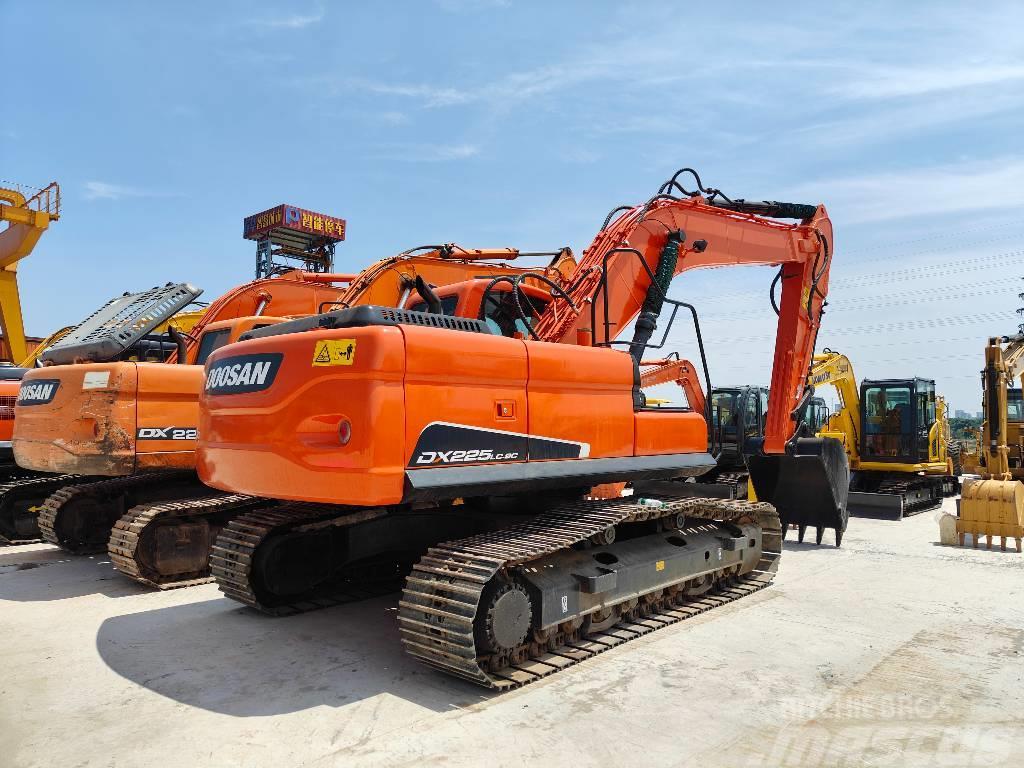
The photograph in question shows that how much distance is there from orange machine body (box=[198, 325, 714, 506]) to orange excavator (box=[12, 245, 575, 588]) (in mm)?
2220

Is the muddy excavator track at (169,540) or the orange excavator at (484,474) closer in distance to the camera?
the orange excavator at (484,474)

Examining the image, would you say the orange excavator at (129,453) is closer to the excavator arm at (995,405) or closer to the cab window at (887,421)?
the excavator arm at (995,405)

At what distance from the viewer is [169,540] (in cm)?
719

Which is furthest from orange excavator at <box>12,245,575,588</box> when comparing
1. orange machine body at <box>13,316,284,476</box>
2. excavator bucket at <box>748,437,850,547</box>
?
excavator bucket at <box>748,437,850,547</box>

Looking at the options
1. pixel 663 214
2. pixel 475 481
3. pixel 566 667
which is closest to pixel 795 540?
pixel 663 214

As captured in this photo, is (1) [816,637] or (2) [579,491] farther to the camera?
(2) [579,491]

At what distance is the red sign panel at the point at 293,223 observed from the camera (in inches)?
2317

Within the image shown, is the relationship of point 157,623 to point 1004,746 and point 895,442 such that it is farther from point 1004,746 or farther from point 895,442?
point 895,442

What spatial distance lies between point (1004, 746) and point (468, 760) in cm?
255

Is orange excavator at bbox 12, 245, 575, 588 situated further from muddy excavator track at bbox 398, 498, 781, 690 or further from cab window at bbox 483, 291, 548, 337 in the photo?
muddy excavator track at bbox 398, 498, 781, 690

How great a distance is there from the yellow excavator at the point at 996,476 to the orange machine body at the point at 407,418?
6.36 m

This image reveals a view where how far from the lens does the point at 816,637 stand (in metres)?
5.55

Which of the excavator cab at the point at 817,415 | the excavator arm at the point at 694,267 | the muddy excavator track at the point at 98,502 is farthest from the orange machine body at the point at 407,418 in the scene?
the excavator cab at the point at 817,415

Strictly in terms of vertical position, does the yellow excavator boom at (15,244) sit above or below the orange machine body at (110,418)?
above
